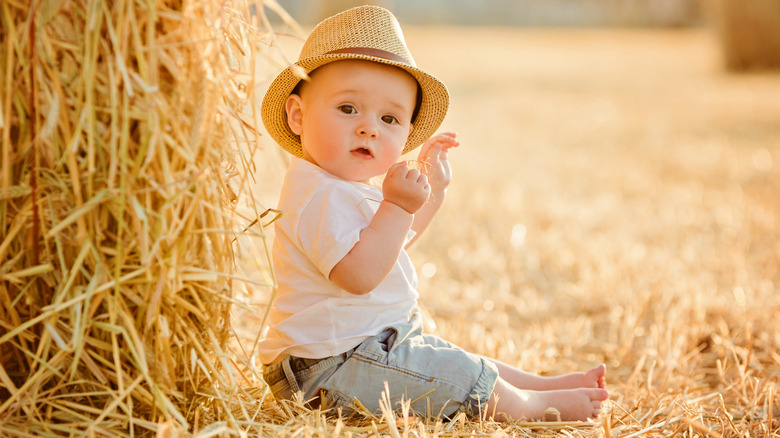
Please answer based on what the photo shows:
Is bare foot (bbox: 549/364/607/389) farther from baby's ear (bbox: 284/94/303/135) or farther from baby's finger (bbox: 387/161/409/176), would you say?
baby's ear (bbox: 284/94/303/135)

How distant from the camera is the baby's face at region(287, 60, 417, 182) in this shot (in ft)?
6.92

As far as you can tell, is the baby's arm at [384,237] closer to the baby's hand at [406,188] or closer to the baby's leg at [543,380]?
the baby's hand at [406,188]

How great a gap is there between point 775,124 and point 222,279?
7.91 m

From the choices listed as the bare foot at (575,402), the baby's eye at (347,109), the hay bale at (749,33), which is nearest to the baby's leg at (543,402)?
the bare foot at (575,402)

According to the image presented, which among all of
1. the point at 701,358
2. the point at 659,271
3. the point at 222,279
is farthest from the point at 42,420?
the point at 659,271

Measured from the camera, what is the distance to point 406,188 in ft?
6.55

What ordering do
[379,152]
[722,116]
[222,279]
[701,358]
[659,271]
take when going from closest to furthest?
[222,279] → [379,152] → [701,358] → [659,271] → [722,116]

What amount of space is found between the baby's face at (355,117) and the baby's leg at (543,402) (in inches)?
27.5

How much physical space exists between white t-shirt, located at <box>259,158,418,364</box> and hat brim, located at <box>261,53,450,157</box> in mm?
197

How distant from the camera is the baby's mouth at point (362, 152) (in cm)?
213

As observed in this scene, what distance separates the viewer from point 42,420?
173 centimetres

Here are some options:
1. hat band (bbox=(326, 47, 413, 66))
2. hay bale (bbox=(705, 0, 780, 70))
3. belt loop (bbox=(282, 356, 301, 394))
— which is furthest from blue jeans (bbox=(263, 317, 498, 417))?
hay bale (bbox=(705, 0, 780, 70))

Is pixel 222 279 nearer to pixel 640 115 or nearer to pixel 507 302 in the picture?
pixel 507 302

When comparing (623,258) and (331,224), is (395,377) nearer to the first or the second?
(331,224)
